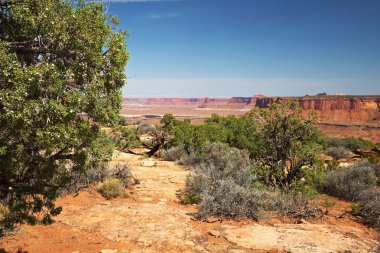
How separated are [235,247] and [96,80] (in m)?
5.93

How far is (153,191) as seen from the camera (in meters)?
15.0

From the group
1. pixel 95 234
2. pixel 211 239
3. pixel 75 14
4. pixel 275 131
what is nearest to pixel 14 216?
pixel 95 234

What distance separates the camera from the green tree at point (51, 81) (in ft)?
15.1

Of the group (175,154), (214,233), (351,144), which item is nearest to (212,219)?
(214,233)

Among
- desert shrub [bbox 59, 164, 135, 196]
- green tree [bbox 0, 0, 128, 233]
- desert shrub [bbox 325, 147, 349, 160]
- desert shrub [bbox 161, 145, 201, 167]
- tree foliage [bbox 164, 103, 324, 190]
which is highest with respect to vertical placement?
green tree [bbox 0, 0, 128, 233]

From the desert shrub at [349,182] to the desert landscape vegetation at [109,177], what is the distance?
6 centimetres

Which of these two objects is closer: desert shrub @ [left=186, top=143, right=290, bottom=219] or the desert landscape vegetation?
the desert landscape vegetation

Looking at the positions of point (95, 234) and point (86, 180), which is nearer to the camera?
point (95, 234)

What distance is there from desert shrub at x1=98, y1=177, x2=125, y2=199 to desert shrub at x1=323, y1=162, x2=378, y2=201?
1049cm

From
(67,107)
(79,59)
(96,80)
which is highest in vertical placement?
(79,59)

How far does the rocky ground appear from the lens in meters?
8.55

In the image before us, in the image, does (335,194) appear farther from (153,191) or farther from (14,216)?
(14,216)

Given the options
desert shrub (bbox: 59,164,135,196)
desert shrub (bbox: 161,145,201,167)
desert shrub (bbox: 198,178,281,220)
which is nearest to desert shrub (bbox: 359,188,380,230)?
desert shrub (bbox: 198,178,281,220)

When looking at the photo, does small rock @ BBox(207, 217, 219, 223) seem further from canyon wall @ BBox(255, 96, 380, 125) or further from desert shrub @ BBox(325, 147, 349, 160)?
canyon wall @ BBox(255, 96, 380, 125)
